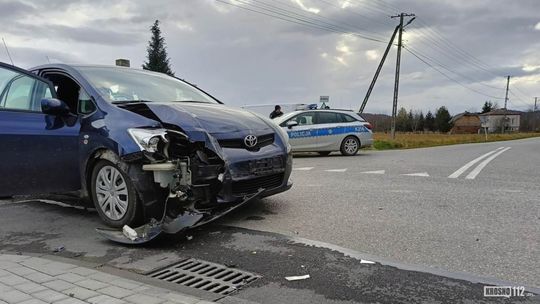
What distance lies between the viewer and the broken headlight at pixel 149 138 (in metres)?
4.22

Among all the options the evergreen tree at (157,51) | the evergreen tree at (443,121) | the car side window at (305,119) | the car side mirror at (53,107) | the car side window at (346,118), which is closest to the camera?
the car side mirror at (53,107)

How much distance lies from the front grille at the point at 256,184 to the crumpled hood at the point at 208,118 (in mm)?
545

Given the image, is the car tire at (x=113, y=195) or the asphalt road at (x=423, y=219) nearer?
the asphalt road at (x=423, y=219)

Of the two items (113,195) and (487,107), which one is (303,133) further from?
(487,107)

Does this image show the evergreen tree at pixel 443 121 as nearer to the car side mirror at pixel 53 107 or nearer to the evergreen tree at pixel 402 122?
the evergreen tree at pixel 402 122

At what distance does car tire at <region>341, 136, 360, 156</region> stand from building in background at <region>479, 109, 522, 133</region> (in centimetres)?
9500

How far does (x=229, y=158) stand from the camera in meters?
4.57

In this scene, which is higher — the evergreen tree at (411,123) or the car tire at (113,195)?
the evergreen tree at (411,123)

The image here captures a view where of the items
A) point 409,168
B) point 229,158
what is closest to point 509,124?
point 409,168

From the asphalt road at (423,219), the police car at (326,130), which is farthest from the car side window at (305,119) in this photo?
the asphalt road at (423,219)

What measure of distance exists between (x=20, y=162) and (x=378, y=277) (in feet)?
12.9

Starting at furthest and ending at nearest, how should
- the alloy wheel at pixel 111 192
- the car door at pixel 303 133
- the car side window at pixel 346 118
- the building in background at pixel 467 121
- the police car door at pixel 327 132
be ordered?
the building in background at pixel 467 121 < the car side window at pixel 346 118 < the police car door at pixel 327 132 < the car door at pixel 303 133 < the alloy wheel at pixel 111 192

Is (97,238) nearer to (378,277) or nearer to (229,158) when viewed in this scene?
(229,158)

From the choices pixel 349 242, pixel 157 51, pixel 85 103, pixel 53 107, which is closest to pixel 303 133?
pixel 85 103
